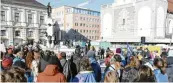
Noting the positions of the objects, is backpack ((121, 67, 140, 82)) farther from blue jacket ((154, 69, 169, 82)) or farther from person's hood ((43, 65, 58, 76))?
person's hood ((43, 65, 58, 76))

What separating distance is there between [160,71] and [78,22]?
84685 millimetres

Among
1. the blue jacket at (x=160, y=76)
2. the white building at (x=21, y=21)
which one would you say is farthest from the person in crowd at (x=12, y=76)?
the white building at (x=21, y=21)

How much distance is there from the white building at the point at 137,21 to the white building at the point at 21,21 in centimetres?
1747

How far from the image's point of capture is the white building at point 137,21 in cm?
5923

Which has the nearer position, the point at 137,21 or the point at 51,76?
the point at 51,76

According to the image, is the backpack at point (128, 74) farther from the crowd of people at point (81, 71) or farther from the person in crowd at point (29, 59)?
the person in crowd at point (29, 59)

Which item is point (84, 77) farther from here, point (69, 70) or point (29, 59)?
point (29, 59)

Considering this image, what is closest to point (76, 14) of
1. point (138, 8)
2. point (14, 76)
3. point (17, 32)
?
point (138, 8)

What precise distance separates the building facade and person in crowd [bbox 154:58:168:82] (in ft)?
268

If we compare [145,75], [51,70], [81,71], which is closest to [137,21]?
Result: [81,71]

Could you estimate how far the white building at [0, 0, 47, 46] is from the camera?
2046 inches

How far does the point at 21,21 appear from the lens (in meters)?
54.7

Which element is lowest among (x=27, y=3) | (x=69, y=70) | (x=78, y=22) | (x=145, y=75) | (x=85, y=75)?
(x=69, y=70)

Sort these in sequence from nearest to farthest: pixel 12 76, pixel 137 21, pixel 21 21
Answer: pixel 12 76
pixel 21 21
pixel 137 21
